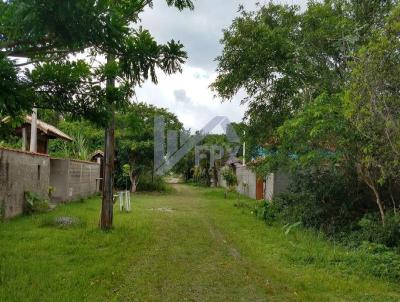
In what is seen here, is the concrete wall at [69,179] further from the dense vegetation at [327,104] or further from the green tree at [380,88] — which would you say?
the green tree at [380,88]

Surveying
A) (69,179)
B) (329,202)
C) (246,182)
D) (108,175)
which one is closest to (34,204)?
(108,175)

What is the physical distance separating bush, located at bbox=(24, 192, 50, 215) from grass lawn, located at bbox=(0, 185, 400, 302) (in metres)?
1.19

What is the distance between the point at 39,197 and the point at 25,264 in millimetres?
6170

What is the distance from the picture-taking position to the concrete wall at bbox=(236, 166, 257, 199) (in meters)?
20.9

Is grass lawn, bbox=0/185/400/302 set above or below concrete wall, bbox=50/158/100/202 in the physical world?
below

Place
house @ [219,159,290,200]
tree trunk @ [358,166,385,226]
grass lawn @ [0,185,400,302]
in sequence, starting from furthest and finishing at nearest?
house @ [219,159,290,200]
tree trunk @ [358,166,385,226]
grass lawn @ [0,185,400,302]

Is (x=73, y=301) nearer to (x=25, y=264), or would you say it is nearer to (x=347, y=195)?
(x=25, y=264)

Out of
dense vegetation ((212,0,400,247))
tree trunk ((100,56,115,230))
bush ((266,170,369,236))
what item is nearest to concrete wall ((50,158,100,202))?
tree trunk ((100,56,115,230))

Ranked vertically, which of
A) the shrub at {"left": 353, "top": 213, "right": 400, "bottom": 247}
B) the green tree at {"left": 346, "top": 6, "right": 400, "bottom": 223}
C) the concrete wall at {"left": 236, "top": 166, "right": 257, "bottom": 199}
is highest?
the green tree at {"left": 346, "top": 6, "right": 400, "bottom": 223}

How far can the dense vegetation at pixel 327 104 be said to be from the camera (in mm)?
6254

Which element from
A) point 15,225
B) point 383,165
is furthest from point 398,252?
point 15,225

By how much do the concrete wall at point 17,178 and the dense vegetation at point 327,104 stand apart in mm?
6184

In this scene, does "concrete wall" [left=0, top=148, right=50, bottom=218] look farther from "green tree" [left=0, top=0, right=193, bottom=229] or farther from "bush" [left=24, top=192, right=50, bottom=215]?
"green tree" [left=0, top=0, right=193, bottom=229]

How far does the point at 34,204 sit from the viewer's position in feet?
37.9
